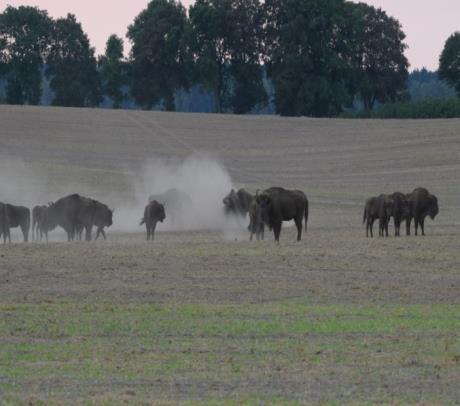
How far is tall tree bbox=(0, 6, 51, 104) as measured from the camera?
120938 mm

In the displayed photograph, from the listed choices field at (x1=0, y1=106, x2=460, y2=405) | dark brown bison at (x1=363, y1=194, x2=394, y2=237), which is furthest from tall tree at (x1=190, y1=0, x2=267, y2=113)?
dark brown bison at (x1=363, y1=194, x2=394, y2=237)

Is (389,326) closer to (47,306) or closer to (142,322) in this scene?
(142,322)

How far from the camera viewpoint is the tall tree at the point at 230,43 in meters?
117

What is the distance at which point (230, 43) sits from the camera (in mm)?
117688

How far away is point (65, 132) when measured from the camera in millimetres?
84750

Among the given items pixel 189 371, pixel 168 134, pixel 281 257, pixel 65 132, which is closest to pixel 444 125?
pixel 168 134

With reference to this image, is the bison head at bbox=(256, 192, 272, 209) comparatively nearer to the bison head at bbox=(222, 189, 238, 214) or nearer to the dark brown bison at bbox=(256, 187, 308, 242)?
the dark brown bison at bbox=(256, 187, 308, 242)

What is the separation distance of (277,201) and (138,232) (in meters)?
10.6

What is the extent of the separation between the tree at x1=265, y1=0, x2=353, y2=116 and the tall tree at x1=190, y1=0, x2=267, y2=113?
349 centimetres

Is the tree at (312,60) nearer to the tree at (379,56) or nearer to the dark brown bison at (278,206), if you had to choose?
the tree at (379,56)

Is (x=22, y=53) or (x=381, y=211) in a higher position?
(x=22, y=53)

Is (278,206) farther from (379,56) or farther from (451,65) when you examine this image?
(451,65)

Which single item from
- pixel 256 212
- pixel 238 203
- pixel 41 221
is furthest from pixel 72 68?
pixel 256 212

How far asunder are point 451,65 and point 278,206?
89501mm
